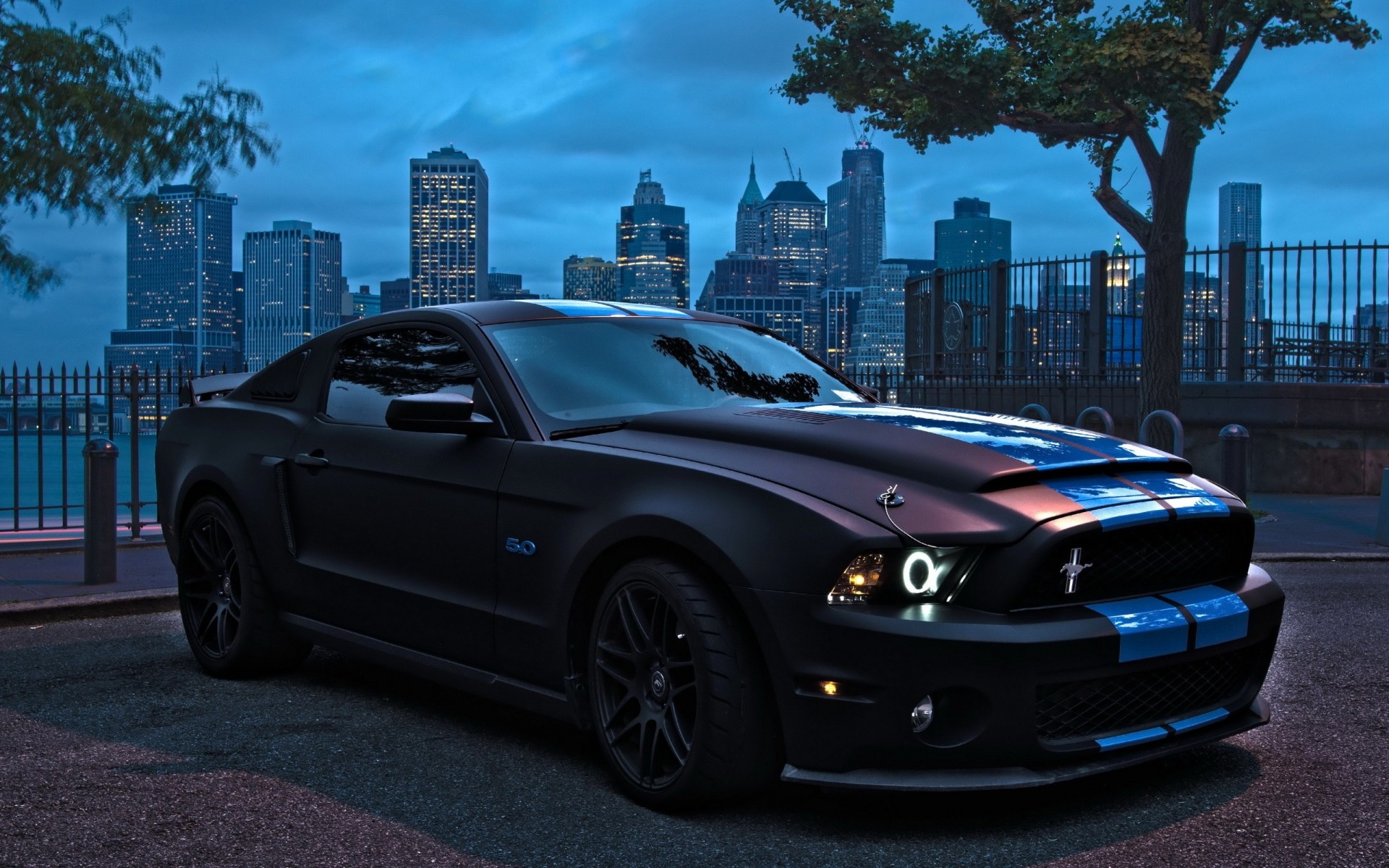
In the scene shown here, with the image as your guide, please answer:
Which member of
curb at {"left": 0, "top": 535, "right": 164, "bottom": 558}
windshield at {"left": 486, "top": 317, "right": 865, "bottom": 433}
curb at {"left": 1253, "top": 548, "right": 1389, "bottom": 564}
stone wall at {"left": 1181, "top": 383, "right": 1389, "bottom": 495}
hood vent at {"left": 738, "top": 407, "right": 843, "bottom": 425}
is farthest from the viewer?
stone wall at {"left": 1181, "top": 383, "right": 1389, "bottom": 495}

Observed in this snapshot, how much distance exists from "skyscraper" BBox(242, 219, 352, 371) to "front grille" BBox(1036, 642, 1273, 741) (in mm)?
145584

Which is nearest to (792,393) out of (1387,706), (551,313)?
(551,313)

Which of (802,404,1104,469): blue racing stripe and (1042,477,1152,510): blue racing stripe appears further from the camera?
(802,404,1104,469): blue racing stripe

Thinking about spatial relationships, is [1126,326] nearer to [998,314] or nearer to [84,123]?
[998,314]

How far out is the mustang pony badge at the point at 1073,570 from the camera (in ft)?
11.8

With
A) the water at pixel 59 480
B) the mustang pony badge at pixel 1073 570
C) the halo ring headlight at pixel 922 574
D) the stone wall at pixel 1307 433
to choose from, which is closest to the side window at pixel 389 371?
the halo ring headlight at pixel 922 574

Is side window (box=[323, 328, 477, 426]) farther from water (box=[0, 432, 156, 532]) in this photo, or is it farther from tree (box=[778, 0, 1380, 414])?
tree (box=[778, 0, 1380, 414])

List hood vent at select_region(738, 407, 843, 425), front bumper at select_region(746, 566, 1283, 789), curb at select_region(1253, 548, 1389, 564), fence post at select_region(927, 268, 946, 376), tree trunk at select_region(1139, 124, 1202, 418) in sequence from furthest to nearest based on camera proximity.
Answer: fence post at select_region(927, 268, 946, 376) < tree trunk at select_region(1139, 124, 1202, 418) < curb at select_region(1253, 548, 1389, 564) < hood vent at select_region(738, 407, 843, 425) < front bumper at select_region(746, 566, 1283, 789)

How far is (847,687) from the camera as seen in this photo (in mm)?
3494

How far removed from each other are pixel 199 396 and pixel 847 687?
427 cm

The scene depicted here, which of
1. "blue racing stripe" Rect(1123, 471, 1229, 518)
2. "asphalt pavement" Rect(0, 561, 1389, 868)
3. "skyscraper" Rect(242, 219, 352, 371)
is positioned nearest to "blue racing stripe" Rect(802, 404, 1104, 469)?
"blue racing stripe" Rect(1123, 471, 1229, 518)

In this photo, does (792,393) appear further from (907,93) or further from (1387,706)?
(907,93)

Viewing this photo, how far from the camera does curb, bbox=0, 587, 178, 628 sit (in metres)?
7.51

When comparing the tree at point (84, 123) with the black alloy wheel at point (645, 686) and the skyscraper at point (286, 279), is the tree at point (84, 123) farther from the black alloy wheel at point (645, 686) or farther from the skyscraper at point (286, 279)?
the skyscraper at point (286, 279)
